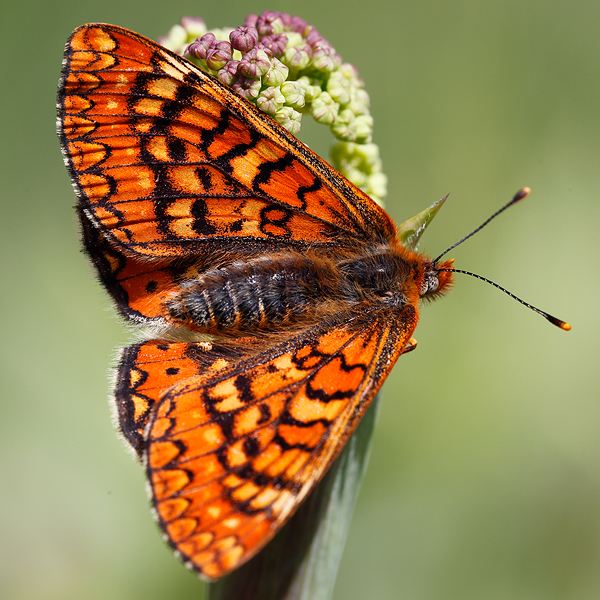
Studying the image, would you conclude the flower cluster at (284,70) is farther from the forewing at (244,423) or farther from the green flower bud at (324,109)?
the forewing at (244,423)

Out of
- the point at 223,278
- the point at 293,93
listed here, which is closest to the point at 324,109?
the point at 293,93

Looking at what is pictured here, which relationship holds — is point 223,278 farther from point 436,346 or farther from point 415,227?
point 436,346

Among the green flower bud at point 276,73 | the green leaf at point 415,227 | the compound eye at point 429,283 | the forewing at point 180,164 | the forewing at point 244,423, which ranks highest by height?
the green flower bud at point 276,73

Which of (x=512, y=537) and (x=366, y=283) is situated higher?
(x=366, y=283)

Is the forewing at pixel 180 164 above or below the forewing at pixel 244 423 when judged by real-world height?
above

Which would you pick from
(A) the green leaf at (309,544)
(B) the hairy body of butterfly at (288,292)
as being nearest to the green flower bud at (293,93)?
(B) the hairy body of butterfly at (288,292)

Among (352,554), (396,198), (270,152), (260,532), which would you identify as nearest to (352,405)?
(260,532)

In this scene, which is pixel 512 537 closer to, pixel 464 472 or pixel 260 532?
pixel 464 472
